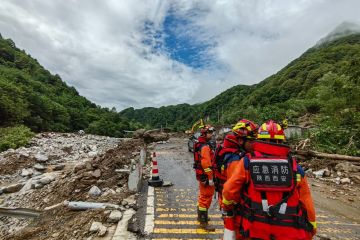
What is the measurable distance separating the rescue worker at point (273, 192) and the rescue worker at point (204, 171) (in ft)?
8.02

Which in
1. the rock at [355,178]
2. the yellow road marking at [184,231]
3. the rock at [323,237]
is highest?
the yellow road marking at [184,231]

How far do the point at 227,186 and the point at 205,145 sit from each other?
2.51 metres

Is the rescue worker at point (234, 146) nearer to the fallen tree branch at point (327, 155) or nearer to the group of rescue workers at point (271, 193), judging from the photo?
the group of rescue workers at point (271, 193)

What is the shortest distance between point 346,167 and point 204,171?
8329 mm

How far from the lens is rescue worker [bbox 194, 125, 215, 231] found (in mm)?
5383

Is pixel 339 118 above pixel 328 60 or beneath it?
beneath

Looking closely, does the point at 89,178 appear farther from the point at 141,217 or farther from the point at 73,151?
the point at 73,151

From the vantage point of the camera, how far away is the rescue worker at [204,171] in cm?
538

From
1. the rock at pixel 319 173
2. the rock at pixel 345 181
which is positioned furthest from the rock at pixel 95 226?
the rock at pixel 319 173

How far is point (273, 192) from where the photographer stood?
2736mm

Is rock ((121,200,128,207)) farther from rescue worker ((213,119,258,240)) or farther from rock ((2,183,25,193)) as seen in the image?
rock ((2,183,25,193))

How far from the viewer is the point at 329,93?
724 inches

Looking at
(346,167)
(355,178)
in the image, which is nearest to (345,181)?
(355,178)

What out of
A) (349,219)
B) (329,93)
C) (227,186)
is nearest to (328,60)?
(329,93)
